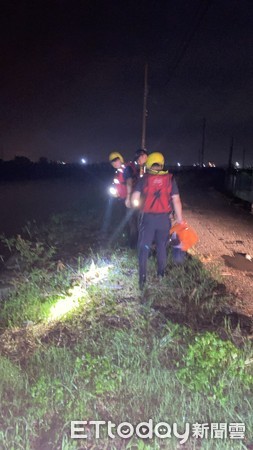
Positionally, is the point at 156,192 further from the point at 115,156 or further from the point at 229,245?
the point at 229,245

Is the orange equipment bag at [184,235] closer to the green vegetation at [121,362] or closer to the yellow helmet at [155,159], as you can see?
the green vegetation at [121,362]

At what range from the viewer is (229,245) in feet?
32.9

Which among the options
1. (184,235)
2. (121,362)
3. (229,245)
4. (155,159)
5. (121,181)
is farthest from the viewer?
(229,245)

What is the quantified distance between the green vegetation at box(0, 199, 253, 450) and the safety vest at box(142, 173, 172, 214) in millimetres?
1141

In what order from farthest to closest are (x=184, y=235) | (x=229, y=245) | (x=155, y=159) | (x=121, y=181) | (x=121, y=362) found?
(x=229, y=245) < (x=121, y=181) < (x=184, y=235) < (x=155, y=159) < (x=121, y=362)

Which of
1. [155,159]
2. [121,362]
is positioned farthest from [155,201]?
[121,362]

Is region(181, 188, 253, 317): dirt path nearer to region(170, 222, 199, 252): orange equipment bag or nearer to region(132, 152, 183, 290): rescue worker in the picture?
region(170, 222, 199, 252): orange equipment bag

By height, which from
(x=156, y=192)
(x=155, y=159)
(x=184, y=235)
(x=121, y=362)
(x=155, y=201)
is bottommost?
(x=121, y=362)

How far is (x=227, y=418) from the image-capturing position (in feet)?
11.1

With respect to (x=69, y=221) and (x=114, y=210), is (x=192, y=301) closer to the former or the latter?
(x=114, y=210)

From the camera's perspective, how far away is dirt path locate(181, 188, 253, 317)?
250 inches

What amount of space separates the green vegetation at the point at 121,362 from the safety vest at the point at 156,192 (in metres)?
1.14

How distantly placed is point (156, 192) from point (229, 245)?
4.93 meters

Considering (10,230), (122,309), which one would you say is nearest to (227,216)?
(10,230)
